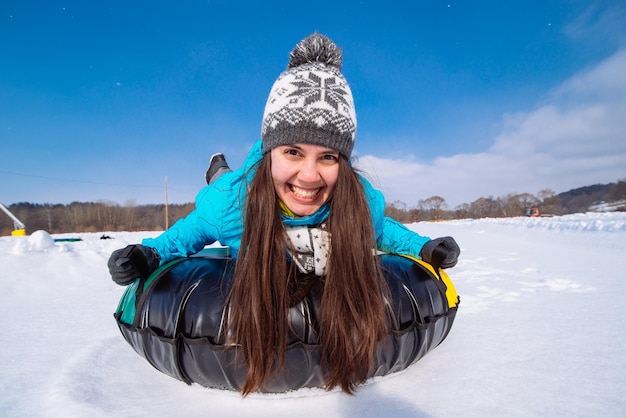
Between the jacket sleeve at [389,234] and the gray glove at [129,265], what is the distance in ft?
3.40

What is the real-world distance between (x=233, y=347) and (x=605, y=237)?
255 inches

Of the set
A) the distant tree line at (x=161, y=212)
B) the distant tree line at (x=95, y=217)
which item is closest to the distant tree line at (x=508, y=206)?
the distant tree line at (x=161, y=212)

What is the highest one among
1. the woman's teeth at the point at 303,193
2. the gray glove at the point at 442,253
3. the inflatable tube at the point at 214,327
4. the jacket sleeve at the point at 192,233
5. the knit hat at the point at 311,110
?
the knit hat at the point at 311,110

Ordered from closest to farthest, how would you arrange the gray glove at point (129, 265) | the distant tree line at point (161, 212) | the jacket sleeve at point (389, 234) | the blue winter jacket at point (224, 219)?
1. the gray glove at point (129, 265)
2. the blue winter jacket at point (224, 219)
3. the jacket sleeve at point (389, 234)
4. the distant tree line at point (161, 212)

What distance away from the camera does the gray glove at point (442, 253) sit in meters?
1.58

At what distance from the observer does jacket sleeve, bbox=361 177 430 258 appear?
5.80 ft

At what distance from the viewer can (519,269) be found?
3.60 metres

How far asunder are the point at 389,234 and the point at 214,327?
47.0 inches

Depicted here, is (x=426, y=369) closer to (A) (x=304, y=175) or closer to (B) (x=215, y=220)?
(A) (x=304, y=175)

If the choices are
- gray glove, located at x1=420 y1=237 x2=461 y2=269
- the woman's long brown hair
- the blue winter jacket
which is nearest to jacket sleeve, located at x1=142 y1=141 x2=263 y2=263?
the blue winter jacket

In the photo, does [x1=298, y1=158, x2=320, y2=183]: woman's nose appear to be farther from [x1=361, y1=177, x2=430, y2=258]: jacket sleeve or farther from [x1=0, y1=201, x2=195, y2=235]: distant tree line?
[x1=0, y1=201, x2=195, y2=235]: distant tree line

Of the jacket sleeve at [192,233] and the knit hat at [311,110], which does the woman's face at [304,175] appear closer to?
the knit hat at [311,110]

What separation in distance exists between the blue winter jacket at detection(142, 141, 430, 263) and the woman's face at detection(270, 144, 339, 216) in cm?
8

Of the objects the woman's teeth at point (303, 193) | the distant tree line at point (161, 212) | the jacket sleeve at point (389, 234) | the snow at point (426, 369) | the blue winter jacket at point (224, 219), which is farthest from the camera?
the distant tree line at point (161, 212)
